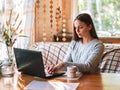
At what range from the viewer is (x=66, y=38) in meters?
4.08

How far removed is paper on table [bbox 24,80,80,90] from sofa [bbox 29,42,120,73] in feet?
3.62

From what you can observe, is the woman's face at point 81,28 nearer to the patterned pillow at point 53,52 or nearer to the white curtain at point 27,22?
the patterned pillow at point 53,52

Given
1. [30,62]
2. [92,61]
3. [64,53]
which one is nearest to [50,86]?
[30,62]

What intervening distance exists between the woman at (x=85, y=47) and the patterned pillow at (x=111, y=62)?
59cm

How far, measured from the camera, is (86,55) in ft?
8.07

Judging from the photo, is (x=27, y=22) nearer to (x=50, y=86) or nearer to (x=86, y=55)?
(x=86, y=55)

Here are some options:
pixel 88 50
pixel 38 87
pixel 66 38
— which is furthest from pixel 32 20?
pixel 38 87

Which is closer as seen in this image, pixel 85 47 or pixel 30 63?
pixel 30 63

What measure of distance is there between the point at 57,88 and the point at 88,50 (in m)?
0.71

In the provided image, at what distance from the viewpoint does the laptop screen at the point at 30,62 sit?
2.05 m

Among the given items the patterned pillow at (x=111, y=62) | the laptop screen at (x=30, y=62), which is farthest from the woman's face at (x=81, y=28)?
the patterned pillow at (x=111, y=62)

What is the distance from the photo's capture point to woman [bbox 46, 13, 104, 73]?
233 centimetres

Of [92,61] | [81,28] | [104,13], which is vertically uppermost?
[104,13]

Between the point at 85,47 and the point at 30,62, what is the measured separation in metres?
0.61
